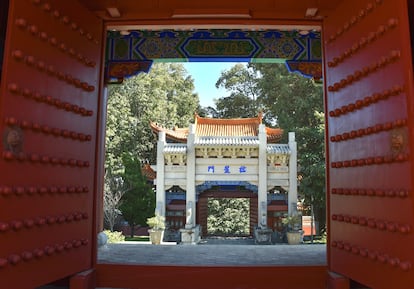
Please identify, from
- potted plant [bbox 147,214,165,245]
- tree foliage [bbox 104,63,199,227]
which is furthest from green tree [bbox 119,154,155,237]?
potted plant [bbox 147,214,165,245]

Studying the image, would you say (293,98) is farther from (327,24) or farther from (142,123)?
(327,24)

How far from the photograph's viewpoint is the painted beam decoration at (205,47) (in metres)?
5.27

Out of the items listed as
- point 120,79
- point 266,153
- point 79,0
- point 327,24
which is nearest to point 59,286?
point 79,0

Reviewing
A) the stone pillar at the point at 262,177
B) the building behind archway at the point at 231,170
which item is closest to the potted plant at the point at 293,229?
the building behind archway at the point at 231,170

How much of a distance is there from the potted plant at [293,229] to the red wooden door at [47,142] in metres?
15.3

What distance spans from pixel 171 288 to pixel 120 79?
11.3 feet

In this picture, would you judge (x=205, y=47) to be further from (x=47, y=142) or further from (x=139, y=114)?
(x=139, y=114)

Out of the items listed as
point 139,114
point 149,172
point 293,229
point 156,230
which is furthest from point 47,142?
point 139,114

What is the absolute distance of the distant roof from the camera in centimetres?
2159

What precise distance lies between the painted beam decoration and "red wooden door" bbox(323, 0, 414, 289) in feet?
7.22

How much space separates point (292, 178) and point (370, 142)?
55.0 ft

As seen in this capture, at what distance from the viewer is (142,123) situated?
2611 centimetres

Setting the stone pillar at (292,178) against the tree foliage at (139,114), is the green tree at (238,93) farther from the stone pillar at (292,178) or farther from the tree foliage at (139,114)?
the stone pillar at (292,178)

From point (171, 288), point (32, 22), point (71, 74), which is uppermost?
point (32, 22)
